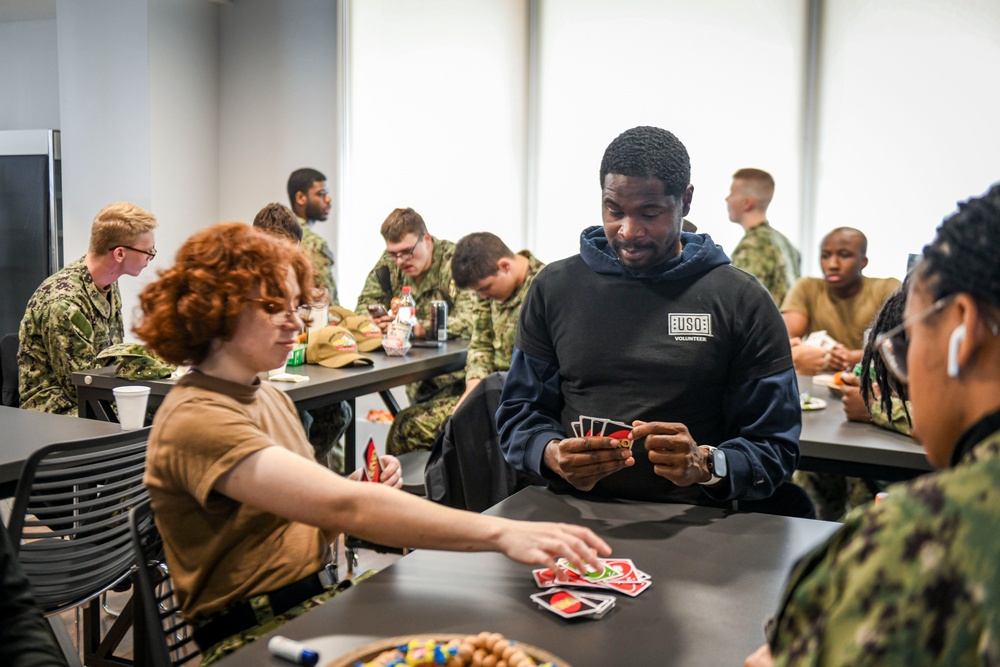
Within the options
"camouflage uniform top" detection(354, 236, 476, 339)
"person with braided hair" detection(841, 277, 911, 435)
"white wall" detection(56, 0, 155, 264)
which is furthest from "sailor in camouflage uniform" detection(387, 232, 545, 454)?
"white wall" detection(56, 0, 155, 264)

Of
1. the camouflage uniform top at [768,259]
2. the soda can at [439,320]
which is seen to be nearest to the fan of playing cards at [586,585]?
the soda can at [439,320]

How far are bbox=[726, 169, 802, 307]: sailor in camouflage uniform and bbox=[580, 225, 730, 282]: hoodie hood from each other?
2707 millimetres

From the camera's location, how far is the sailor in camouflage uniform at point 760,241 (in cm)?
490

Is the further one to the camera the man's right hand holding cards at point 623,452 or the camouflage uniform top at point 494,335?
the camouflage uniform top at point 494,335

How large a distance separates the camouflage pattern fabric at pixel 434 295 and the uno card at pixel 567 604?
3206mm

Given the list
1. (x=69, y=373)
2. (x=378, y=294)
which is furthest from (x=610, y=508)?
(x=378, y=294)

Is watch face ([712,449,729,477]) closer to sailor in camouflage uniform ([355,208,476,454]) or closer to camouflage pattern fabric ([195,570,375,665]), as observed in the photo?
camouflage pattern fabric ([195,570,375,665])

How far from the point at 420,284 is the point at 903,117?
2987 millimetres

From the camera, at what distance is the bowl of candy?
1.13 metres

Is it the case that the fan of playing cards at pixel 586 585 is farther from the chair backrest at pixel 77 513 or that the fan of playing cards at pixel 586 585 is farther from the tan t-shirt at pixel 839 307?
the tan t-shirt at pixel 839 307

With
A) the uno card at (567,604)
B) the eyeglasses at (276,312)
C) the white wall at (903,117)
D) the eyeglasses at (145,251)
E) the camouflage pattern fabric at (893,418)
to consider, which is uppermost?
the white wall at (903,117)

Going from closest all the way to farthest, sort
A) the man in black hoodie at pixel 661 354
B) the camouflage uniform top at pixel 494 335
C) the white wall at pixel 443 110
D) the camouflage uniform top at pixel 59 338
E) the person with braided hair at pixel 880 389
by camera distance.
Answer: the person with braided hair at pixel 880 389
the man in black hoodie at pixel 661 354
the camouflage uniform top at pixel 59 338
the camouflage uniform top at pixel 494 335
the white wall at pixel 443 110

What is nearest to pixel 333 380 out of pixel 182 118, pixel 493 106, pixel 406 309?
pixel 406 309

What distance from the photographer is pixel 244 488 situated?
4.71 feet
